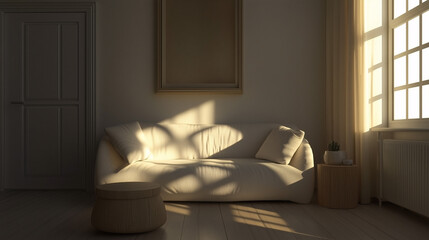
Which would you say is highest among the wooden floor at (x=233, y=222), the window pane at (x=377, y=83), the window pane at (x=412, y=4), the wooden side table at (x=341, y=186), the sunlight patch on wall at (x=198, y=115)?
the window pane at (x=412, y=4)

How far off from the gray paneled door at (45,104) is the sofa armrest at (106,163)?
749 mm

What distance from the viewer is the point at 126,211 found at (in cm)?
257

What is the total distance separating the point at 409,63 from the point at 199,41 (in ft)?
7.39

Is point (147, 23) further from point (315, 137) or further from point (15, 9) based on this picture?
point (315, 137)

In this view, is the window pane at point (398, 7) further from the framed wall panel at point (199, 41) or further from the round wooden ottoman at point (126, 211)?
the round wooden ottoman at point (126, 211)

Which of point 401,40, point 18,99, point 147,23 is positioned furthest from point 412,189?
point 18,99

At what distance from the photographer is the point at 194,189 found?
3652mm

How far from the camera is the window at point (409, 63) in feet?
10.6

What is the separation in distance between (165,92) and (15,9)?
199 centimetres

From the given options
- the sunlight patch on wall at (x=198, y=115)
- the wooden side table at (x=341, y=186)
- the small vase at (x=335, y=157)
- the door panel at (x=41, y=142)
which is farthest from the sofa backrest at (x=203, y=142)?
the door panel at (x=41, y=142)

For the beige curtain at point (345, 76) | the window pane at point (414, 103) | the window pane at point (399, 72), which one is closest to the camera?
the window pane at point (414, 103)

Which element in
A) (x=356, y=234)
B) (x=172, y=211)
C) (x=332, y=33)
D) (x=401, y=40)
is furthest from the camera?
(x=332, y=33)

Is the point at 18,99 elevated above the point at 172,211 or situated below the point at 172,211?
above

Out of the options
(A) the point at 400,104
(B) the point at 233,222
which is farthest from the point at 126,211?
(A) the point at 400,104
